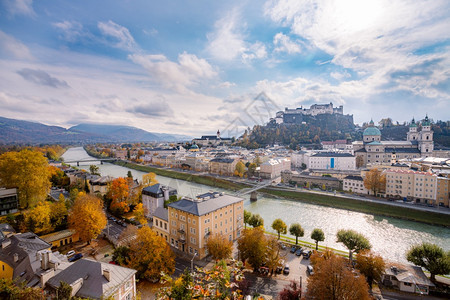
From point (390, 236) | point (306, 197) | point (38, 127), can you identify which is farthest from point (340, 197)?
point (38, 127)

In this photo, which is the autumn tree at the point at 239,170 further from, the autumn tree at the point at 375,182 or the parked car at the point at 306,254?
the parked car at the point at 306,254

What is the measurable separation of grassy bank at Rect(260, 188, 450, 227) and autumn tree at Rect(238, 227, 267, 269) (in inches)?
534

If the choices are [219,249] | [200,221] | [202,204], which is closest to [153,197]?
[202,204]

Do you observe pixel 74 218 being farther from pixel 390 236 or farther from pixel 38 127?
pixel 38 127

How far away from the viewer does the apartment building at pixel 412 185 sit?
17.3 metres

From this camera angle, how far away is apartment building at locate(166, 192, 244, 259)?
30.3ft

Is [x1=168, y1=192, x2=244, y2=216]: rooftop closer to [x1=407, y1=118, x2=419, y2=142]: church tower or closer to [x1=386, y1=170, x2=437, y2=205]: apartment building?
[x1=386, y1=170, x2=437, y2=205]: apartment building

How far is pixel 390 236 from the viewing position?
524 inches

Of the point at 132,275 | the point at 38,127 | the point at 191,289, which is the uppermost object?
the point at 38,127

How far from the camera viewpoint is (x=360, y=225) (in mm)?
15109

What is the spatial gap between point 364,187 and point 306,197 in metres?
5.41

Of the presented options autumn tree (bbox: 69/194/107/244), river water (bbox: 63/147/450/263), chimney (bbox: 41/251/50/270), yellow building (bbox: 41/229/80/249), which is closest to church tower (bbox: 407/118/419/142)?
river water (bbox: 63/147/450/263)

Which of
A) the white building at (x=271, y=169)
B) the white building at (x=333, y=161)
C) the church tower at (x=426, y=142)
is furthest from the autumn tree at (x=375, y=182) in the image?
the church tower at (x=426, y=142)

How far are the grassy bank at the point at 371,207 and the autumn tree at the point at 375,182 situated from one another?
2.67 metres
